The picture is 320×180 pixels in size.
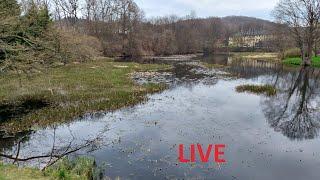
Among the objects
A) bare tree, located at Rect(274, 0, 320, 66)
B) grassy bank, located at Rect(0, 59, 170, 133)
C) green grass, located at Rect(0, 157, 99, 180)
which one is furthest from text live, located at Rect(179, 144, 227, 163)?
bare tree, located at Rect(274, 0, 320, 66)

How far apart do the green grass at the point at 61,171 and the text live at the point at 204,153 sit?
3.32 meters

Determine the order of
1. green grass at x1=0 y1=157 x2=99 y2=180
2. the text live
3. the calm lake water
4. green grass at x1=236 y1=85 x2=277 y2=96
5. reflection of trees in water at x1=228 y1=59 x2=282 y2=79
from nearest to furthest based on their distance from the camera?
green grass at x1=0 y1=157 x2=99 y2=180
the calm lake water
the text live
green grass at x1=236 y1=85 x2=277 y2=96
reflection of trees in water at x1=228 y1=59 x2=282 y2=79

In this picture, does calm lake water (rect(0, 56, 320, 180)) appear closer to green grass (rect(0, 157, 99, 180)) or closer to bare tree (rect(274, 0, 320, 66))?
green grass (rect(0, 157, 99, 180))

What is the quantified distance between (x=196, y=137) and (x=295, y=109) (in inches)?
357

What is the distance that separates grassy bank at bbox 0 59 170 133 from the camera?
56.3 ft

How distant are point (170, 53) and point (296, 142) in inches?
2688

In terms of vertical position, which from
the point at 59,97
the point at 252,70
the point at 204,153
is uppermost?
the point at 252,70

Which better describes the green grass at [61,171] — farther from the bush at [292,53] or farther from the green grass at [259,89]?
the bush at [292,53]

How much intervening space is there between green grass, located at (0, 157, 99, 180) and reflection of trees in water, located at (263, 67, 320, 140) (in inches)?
371

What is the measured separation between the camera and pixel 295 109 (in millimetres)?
20375

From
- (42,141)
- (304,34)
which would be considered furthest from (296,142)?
(304,34)

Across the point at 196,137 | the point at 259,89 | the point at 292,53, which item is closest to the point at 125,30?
the point at 292,53

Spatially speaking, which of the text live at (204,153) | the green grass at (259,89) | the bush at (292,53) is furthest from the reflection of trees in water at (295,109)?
the bush at (292,53)

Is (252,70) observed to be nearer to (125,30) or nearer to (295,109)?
(295,109)
